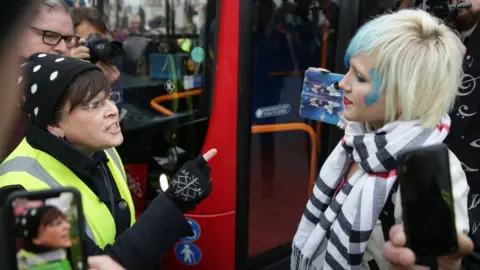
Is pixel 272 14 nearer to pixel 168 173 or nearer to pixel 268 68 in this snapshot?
pixel 268 68

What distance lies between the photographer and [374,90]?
120 cm

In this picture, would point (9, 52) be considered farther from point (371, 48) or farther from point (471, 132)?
point (471, 132)

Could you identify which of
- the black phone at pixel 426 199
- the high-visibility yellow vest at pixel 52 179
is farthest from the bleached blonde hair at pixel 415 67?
the high-visibility yellow vest at pixel 52 179

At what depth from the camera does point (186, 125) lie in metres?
2.31

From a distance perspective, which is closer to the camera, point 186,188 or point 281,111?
point 186,188

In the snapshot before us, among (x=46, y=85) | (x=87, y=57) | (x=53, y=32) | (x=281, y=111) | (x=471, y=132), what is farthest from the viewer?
(x=281, y=111)

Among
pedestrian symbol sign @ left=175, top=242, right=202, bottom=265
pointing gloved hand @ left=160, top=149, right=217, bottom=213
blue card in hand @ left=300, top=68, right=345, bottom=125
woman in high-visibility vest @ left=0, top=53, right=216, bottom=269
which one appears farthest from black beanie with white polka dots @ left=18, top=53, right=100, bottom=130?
pedestrian symbol sign @ left=175, top=242, right=202, bottom=265

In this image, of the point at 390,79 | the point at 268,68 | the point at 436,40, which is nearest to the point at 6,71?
the point at 390,79

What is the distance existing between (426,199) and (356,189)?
48cm

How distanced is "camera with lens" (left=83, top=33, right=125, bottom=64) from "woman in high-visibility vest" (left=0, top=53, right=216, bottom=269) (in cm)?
83

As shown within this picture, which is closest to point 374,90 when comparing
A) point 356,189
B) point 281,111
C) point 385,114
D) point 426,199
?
point 385,114

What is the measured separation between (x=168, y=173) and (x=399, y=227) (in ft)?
5.39

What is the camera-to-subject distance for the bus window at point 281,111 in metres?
2.32

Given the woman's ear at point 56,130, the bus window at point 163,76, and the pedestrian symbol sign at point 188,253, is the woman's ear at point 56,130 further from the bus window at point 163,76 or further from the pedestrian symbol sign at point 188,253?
the pedestrian symbol sign at point 188,253
